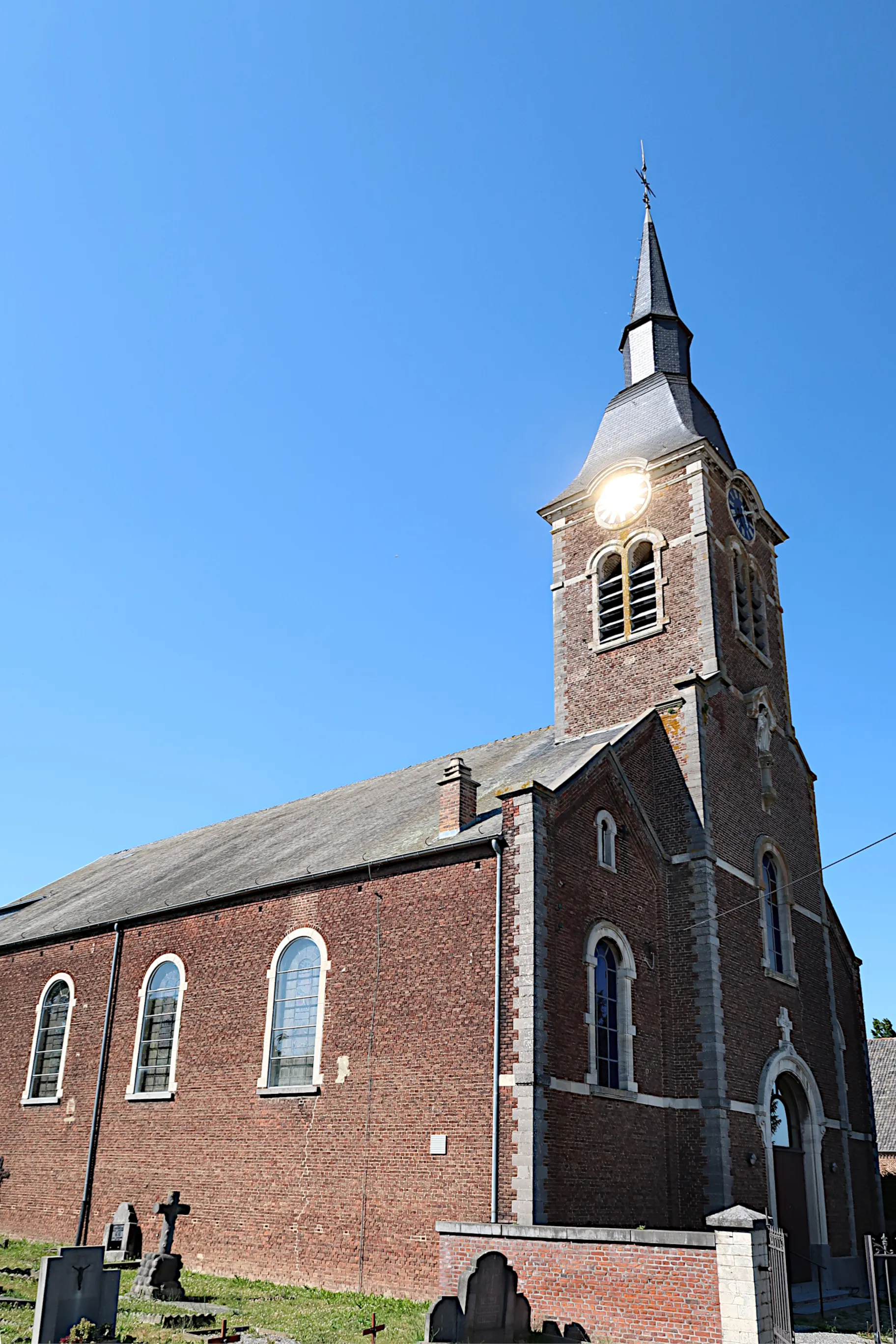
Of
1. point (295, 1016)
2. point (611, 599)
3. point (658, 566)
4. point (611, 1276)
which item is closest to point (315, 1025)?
point (295, 1016)

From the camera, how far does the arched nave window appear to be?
74.6ft

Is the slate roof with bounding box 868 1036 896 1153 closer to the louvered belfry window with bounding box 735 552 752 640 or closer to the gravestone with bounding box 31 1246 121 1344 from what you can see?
the louvered belfry window with bounding box 735 552 752 640

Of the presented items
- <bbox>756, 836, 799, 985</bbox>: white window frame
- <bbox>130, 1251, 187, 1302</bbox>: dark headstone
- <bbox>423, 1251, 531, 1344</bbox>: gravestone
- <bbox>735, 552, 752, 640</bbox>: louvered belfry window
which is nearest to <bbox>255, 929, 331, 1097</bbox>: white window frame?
<bbox>130, 1251, 187, 1302</bbox>: dark headstone

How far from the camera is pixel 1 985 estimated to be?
2552cm

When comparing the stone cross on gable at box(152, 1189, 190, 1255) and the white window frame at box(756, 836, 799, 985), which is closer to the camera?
the stone cross on gable at box(152, 1189, 190, 1255)

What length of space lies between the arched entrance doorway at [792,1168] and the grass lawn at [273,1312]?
24.3 feet

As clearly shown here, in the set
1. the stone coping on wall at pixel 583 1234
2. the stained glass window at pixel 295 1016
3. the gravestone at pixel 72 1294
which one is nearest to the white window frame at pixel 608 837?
the stained glass window at pixel 295 1016

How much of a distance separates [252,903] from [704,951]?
8392mm

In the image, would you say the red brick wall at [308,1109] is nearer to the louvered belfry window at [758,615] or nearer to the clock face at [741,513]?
the louvered belfry window at [758,615]

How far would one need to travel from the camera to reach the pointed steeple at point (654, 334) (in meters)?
26.5

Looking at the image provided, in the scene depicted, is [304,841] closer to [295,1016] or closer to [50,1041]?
[295,1016]

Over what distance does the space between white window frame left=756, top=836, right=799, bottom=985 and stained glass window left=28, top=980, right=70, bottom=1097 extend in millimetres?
14780

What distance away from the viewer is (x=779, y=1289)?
35.9 ft

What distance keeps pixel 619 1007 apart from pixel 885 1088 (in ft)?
75.3
